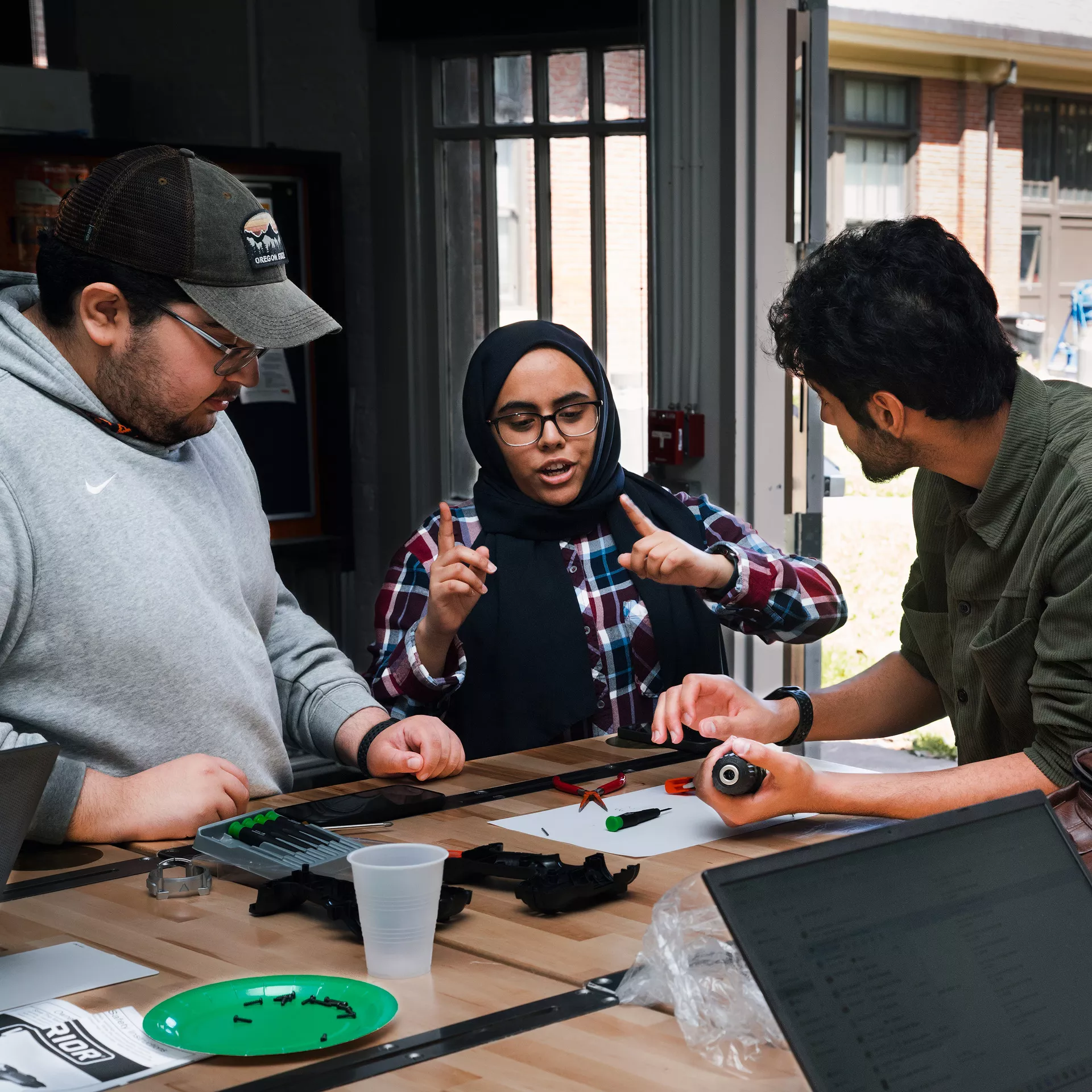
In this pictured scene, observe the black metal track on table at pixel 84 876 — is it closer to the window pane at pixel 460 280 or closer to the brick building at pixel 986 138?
the window pane at pixel 460 280

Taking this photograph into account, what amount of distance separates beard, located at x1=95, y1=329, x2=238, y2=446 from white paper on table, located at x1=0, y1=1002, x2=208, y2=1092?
849 millimetres

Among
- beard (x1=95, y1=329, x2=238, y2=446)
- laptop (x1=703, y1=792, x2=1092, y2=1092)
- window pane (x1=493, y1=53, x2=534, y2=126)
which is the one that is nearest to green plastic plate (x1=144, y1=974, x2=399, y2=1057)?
laptop (x1=703, y1=792, x2=1092, y2=1092)

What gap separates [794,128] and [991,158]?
8.56 m

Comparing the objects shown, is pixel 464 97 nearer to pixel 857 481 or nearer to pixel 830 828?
pixel 830 828

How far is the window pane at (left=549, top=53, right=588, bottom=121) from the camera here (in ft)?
13.0

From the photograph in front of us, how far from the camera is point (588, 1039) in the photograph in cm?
112

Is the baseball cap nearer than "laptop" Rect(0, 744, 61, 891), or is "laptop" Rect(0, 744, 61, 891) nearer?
"laptop" Rect(0, 744, 61, 891)

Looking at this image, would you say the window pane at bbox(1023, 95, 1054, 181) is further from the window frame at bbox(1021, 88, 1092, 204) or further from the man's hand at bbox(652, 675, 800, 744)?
the man's hand at bbox(652, 675, 800, 744)

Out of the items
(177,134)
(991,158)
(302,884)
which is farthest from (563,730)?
(991,158)

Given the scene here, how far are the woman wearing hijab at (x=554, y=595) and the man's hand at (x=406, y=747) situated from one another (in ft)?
1.17

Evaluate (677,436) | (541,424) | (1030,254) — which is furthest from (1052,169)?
(541,424)

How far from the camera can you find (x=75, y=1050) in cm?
110

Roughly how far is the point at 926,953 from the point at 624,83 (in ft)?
10.8

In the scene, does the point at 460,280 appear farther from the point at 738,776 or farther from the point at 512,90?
the point at 738,776
